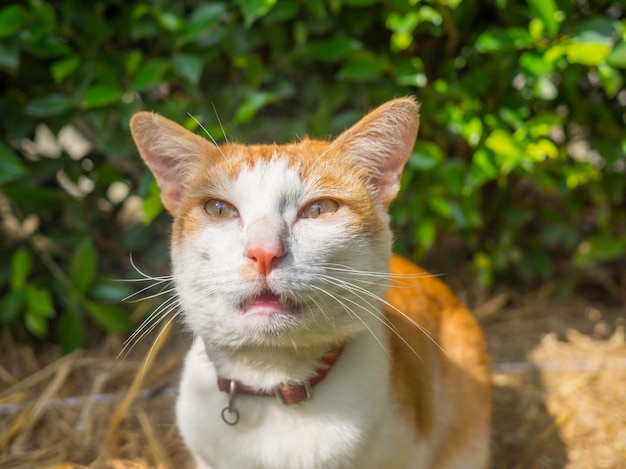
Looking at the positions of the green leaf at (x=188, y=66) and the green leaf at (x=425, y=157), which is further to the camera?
the green leaf at (x=425, y=157)

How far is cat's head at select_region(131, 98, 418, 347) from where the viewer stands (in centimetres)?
113

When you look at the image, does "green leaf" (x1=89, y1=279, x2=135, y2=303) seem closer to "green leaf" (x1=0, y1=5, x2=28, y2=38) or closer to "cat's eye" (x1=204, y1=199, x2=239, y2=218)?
"green leaf" (x1=0, y1=5, x2=28, y2=38)

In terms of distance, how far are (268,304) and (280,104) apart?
1.51 m

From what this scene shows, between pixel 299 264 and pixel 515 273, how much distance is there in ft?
6.24

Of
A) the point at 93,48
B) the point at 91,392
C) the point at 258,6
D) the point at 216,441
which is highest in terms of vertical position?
the point at 258,6

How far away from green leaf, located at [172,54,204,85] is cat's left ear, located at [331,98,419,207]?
27.6 inches

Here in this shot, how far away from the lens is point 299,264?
1122mm

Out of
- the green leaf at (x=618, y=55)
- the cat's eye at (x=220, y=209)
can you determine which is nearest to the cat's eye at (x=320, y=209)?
the cat's eye at (x=220, y=209)

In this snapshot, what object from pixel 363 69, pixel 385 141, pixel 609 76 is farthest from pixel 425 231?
pixel 385 141

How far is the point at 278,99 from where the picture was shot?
2.13 meters

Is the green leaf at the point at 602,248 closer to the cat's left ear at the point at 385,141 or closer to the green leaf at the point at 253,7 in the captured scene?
the cat's left ear at the point at 385,141

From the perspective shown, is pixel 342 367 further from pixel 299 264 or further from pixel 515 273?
pixel 515 273

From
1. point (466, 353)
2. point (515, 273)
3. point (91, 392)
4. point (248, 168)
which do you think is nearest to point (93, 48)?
point (248, 168)

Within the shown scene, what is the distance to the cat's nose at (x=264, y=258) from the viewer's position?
3.56ft
